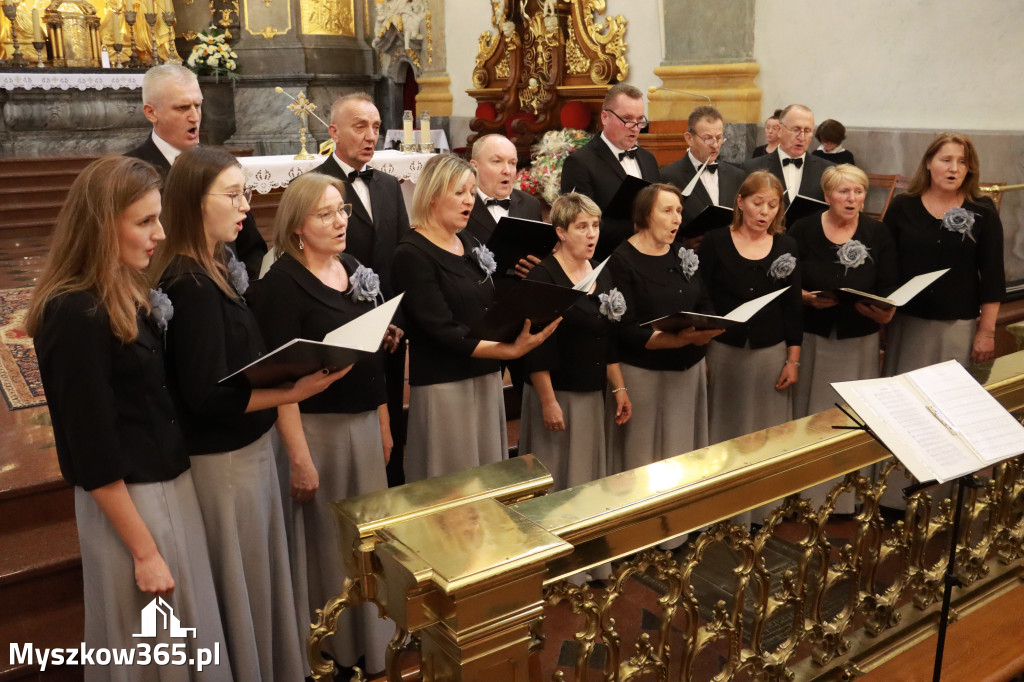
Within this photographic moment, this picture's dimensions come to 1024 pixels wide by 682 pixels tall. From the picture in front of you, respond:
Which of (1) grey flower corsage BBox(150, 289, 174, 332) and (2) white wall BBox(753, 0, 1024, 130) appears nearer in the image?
(1) grey flower corsage BBox(150, 289, 174, 332)

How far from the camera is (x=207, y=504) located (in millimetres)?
2547

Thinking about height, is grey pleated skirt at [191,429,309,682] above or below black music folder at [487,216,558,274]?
below

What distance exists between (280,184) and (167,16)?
6399 mm

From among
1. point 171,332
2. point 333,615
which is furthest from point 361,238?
point 333,615

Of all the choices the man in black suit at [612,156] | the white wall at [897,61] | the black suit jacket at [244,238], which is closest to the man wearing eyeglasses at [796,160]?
the man in black suit at [612,156]

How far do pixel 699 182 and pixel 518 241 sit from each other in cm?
179

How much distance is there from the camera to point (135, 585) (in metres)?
2.31

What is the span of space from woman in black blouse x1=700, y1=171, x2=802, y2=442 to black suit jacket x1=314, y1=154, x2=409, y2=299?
55.0 inches

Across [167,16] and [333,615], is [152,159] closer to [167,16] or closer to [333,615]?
[333,615]

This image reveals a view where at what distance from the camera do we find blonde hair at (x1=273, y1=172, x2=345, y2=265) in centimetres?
285

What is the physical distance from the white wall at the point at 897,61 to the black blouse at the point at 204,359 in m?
5.56

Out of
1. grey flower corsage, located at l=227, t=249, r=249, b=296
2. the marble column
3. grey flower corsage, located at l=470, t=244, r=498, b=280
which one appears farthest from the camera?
the marble column

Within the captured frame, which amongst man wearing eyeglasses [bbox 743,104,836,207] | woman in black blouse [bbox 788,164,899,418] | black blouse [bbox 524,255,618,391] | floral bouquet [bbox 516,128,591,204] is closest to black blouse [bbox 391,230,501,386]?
black blouse [bbox 524,255,618,391]

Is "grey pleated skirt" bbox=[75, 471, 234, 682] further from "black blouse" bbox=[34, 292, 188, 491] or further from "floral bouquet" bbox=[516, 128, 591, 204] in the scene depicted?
"floral bouquet" bbox=[516, 128, 591, 204]
